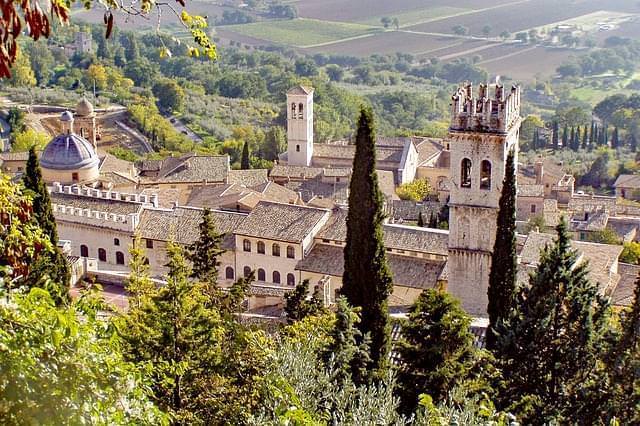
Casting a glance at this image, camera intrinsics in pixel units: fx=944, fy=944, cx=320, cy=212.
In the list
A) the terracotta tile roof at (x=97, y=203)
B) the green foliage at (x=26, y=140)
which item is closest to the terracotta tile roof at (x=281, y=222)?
the terracotta tile roof at (x=97, y=203)

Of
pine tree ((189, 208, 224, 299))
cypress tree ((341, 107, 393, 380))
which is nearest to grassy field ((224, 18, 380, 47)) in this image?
pine tree ((189, 208, 224, 299))

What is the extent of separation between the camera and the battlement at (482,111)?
22500mm

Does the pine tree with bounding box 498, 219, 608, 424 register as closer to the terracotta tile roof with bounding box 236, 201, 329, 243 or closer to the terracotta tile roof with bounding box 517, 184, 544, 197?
the terracotta tile roof with bounding box 236, 201, 329, 243

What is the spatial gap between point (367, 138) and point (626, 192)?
42781mm

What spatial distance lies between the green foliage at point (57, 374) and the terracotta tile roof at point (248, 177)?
3422 centimetres

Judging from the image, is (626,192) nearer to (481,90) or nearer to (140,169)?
(140,169)

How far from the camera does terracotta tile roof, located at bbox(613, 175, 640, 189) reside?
186 feet

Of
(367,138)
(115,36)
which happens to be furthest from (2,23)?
(115,36)

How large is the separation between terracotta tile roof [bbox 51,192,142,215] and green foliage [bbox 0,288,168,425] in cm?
2394

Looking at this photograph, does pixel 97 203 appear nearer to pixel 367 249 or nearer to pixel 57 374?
pixel 367 249

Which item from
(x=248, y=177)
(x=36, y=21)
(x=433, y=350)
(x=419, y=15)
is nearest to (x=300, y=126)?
(x=248, y=177)

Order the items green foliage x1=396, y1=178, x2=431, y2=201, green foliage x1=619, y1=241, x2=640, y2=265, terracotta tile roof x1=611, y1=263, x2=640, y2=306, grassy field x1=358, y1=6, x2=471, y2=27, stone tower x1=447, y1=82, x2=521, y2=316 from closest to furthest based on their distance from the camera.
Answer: stone tower x1=447, y1=82, x2=521, y2=316
terracotta tile roof x1=611, y1=263, x2=640, y2=306
green foliage x1=619, y1=241, x2=640, y2=265
green foliage x1=396, y1=178, x2=431, y2=201
grassy field x1=358, y1=6, x2=471, y2=27

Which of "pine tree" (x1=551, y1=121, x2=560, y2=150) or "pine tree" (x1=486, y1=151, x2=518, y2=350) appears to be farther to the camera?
"pine tree" (x1=551, y1=121, x2=560, y2=150)

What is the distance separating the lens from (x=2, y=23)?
4.58m
